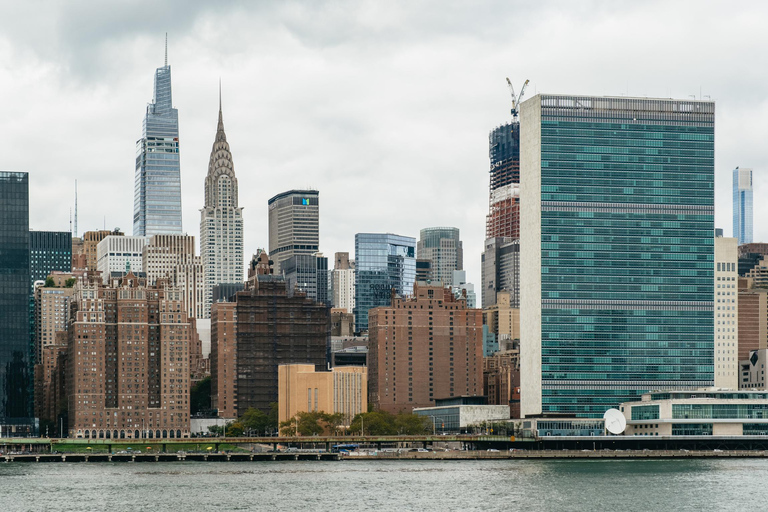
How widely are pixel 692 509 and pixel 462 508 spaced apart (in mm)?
30470

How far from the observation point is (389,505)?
19800cm

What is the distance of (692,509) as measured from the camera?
19150cm

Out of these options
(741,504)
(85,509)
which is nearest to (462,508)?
(741,504)

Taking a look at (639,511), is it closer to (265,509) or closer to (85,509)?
(265,509)

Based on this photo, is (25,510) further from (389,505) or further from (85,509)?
(389,505)

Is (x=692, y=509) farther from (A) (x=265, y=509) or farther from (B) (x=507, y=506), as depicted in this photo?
(A) (x=265, y=509)

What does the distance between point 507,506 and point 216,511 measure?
39.1m

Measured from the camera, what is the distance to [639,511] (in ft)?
622

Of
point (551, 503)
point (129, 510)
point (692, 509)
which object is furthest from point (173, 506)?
point (692, 509)

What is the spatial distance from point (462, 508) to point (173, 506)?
39.8 meters

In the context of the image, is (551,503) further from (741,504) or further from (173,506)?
(173,506)

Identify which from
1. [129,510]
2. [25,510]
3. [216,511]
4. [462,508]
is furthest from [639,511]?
[25,510]

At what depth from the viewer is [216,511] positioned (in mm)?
192875

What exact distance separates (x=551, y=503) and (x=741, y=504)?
84.3 ft
